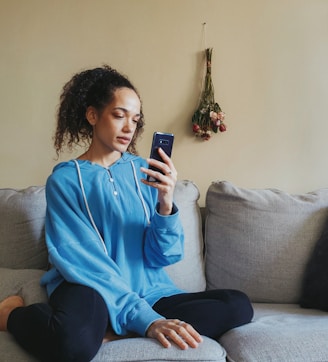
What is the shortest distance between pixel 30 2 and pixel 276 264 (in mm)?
1613

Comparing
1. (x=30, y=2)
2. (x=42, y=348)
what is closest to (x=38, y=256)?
(x=42, y=348)

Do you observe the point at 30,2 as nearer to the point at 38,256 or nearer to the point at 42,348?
the point at 38,256

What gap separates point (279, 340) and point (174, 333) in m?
0.29

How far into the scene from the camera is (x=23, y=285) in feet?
4.09

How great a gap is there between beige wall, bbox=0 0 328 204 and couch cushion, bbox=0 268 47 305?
0.58 metres

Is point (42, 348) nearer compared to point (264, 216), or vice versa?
point (42, 348)

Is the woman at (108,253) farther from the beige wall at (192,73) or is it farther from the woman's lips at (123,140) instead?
the beige wall at (192,73)

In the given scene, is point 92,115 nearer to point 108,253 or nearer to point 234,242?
point 108,253

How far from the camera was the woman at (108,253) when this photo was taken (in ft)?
3.11

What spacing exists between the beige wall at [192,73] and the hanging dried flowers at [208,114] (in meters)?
0.04

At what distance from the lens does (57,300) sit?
103 cm

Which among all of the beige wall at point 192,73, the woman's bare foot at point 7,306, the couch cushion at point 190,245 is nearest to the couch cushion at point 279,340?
the couch cushion at point 190,245

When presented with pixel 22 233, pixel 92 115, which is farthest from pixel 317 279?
pixel 22 233

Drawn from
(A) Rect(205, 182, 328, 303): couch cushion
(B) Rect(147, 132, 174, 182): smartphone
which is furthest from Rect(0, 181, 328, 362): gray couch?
(B) Rect(147, 132, 174, 182): smartphone
